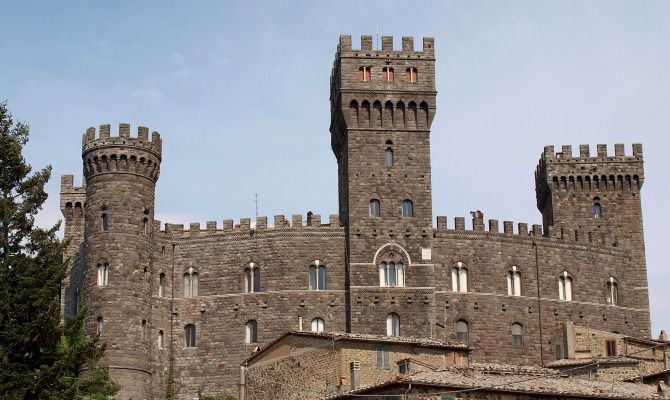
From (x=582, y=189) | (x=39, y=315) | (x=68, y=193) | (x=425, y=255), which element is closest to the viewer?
(x=39, y=315)

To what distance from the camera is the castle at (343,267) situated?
63.6 metres

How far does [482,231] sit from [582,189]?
9.87m

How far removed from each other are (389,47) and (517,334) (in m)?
15.6

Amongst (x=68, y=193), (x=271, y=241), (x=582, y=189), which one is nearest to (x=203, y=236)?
(x=271, y=241)

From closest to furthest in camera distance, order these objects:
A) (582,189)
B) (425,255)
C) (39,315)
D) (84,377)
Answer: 1. (39,315)
2. (84,377)
3. (425,255)
4. (582,189)

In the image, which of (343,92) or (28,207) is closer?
(28,207)

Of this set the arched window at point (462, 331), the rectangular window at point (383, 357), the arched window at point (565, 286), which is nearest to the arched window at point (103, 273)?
the arched window at point (462, 331)

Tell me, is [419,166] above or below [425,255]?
above

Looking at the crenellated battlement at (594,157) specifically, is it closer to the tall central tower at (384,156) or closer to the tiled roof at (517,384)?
the tall central tower at (384,156)

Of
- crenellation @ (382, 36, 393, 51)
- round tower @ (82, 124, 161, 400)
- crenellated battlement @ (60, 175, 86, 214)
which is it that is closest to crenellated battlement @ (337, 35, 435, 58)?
crenellation @ (382, 36, 393, 51)

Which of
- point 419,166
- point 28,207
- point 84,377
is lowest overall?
point 84,377

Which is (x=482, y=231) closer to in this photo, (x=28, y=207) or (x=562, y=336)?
(x=562, y=336)

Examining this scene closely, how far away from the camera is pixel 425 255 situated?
64.7 metres

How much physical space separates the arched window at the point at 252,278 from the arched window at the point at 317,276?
101 inches
